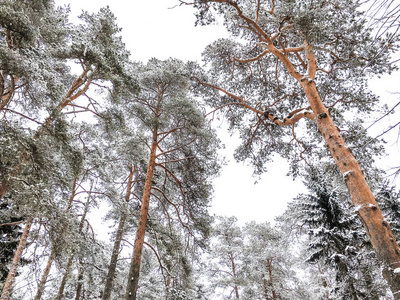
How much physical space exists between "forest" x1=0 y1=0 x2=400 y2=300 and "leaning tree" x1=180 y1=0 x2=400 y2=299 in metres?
0.03

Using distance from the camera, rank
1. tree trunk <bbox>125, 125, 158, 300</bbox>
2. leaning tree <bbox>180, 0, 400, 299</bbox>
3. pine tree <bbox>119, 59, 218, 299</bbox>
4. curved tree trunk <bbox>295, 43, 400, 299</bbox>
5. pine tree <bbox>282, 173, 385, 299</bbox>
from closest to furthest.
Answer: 1. curved tree trunk <bbox>295, 43, 400, 299</bbox>
2. leaning tree <bbox>180, 0, 400, 299</bbox>
3. pine tree <bbox>282, 173, 385, 299</bbox>
4. tree trunk <bbox>125, 125, 158, 300</bbox>
5. pine tree <bbox>119, 59, 218, 299</bbox>

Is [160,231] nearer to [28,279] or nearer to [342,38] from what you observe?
[28,279]

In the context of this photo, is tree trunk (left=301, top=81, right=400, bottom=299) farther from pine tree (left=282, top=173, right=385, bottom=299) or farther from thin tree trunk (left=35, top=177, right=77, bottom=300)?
thin tree trunk (left=35, top=177, right=77, bottom=300)

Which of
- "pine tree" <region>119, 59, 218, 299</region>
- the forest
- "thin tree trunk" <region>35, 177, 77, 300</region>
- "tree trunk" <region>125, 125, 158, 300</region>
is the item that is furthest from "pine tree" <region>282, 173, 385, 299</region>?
"thin tree trunk" <region>35, 177, 77, 300</region>

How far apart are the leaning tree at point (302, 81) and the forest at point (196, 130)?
1.4 inches

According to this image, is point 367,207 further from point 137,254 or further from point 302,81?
point 137,254

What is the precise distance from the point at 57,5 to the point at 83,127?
12.0 feet

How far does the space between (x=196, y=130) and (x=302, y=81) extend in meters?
3.90

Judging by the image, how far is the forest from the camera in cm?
396

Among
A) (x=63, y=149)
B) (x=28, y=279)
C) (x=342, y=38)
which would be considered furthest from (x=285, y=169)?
(x=28, y=279)

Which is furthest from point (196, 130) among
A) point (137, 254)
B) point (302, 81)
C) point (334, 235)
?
point (334, 235)

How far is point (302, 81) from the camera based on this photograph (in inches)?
196

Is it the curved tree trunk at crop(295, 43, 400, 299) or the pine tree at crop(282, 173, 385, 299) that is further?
the pine tree at crop(282, 173, 385, 299)

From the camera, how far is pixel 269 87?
7.85m
